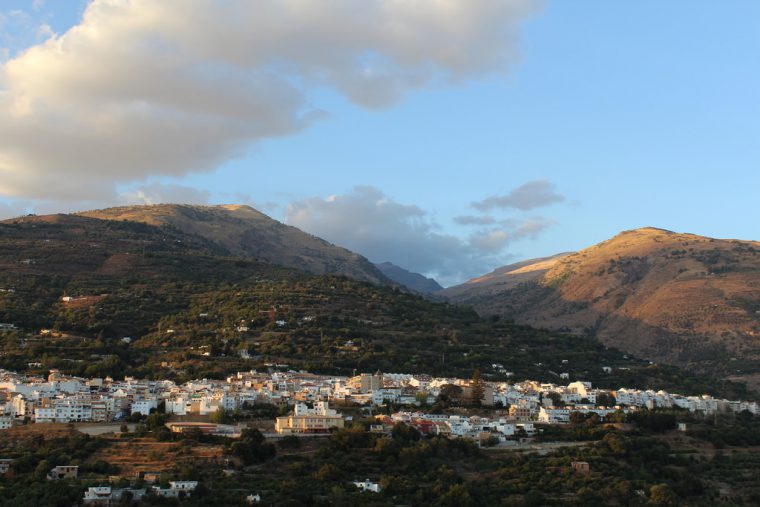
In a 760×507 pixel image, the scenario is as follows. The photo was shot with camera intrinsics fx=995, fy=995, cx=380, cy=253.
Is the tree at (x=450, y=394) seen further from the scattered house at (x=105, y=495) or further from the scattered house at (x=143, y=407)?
the scattered house at (x=105, y=495)

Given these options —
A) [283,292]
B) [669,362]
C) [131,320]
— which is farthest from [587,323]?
[131,320]

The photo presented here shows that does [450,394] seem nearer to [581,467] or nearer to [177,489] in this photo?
[581,467]

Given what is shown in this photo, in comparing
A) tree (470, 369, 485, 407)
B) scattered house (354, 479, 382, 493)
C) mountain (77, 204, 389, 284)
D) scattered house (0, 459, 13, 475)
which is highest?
mountain (77, 204, 389, 284)

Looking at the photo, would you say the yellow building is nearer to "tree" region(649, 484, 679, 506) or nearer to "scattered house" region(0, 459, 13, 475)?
"scattered house" region(0, 459, 13, 475)

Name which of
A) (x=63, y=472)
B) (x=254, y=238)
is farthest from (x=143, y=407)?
(x=254, y=238)

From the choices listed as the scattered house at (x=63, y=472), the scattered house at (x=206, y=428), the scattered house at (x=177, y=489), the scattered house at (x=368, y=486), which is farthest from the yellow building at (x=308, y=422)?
the scattered house at (x=63, y=472)

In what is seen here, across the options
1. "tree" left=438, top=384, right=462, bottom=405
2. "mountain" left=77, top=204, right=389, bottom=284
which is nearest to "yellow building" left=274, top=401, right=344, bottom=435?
"tree" left=438, top=384, right=462, bottom=405

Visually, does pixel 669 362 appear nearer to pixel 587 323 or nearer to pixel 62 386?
pixel 587 323
